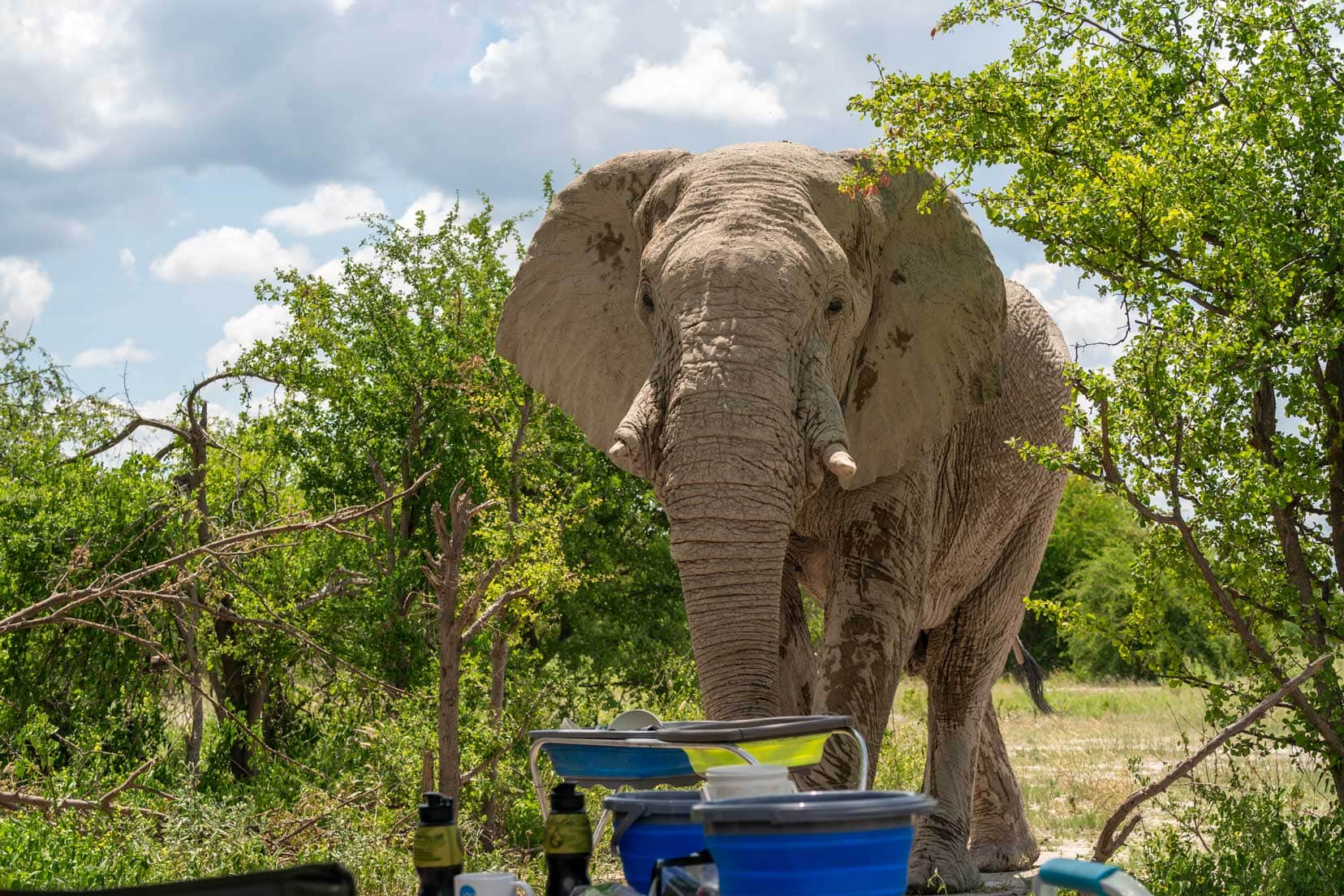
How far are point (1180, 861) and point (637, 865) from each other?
422 centimetres

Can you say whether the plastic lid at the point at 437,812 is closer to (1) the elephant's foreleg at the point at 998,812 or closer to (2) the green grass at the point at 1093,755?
(2) the green grass at the point at 1093,755

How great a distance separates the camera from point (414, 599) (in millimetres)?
10781

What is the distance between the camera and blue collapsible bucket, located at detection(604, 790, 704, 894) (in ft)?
8.35

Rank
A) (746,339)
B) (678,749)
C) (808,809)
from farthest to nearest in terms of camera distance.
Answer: (746,339) < (678,749) < (808,809)

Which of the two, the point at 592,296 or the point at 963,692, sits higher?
the point at 592,296

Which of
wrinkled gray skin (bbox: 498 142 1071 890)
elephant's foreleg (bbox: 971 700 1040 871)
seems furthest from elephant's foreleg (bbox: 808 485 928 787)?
elephant's foreleg (bbox: 971 700 1040 871)

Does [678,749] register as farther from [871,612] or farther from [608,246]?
[608,246]

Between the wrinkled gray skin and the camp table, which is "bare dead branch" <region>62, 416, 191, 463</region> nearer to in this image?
the wrinkled gray skin

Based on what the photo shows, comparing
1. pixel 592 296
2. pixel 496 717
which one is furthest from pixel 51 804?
pixel 592 296

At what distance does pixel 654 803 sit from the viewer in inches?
102

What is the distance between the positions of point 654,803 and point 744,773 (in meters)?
0.44

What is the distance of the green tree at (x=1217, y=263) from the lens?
19.4ft

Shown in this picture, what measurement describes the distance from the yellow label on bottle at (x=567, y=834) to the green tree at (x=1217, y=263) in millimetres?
3710

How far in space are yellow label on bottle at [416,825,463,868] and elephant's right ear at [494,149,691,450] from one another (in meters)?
4.33
